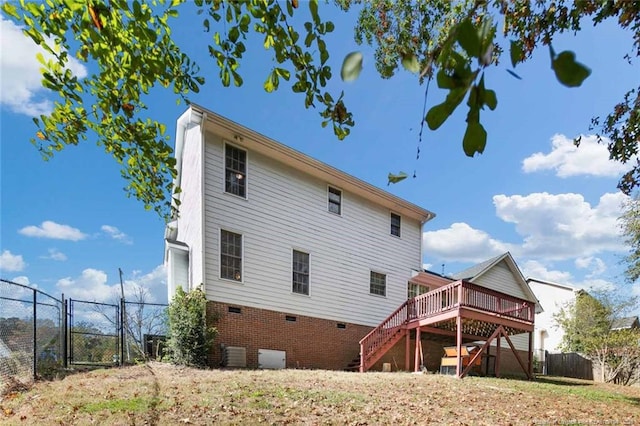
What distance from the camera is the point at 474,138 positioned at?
43.3 inches

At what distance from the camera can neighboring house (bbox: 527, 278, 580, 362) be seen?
27047mm

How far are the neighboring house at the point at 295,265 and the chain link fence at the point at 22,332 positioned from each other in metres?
3.64

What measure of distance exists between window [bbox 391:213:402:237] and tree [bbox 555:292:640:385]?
1071 cm

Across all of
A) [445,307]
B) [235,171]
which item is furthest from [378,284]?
[235,171]

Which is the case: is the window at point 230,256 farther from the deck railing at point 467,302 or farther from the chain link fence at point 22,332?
the deck railing at point 467,302

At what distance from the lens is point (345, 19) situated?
835 centimetres

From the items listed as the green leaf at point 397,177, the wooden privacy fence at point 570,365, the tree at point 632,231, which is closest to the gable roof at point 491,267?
the wooden privacy fence at point 570,365

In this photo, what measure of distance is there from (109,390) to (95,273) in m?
11.3

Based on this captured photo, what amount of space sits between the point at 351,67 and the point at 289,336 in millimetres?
12217

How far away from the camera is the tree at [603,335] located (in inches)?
672

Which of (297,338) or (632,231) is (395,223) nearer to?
(297,338)

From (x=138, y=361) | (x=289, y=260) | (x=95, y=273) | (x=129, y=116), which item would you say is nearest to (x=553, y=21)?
(x=129, y=116)

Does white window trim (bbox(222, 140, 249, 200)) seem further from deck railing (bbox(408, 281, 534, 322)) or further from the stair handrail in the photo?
deck railing (bbox(408, 281, 534, 322))

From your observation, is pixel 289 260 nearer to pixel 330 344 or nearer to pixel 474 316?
pixel 330 344
